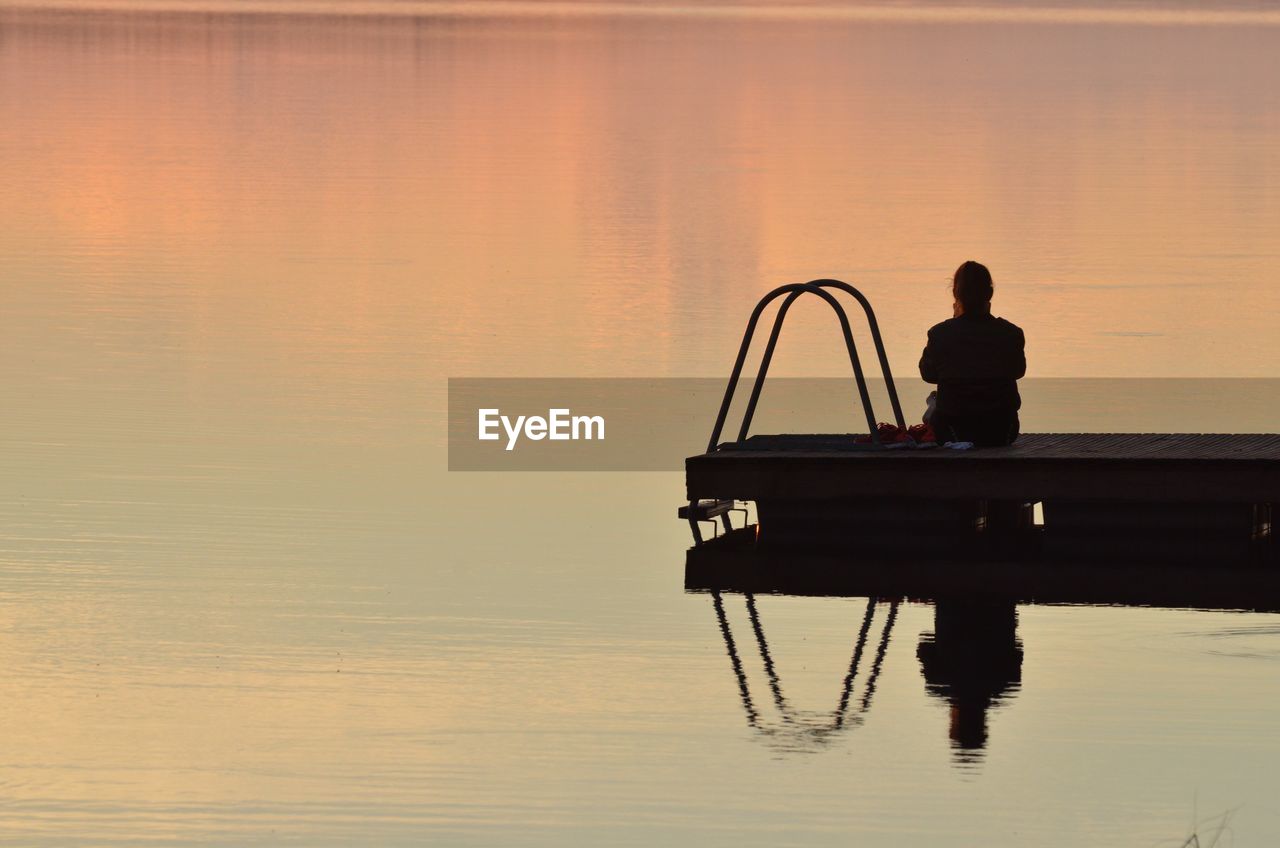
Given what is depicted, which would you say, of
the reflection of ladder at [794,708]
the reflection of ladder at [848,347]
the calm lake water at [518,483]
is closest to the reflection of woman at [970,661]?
the calm lake water at [518,483]

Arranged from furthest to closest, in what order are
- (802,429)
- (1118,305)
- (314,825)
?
1. (1118,305)
2. (802,429)
3. (314,825)

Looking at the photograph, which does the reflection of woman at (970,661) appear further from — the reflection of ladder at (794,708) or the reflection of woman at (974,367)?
the reflection of woman at (974,367)

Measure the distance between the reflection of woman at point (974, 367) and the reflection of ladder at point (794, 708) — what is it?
2.18m

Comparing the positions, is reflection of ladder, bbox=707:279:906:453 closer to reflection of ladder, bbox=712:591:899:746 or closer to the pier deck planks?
the pier deck planks

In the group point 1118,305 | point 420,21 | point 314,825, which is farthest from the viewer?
point 420,21

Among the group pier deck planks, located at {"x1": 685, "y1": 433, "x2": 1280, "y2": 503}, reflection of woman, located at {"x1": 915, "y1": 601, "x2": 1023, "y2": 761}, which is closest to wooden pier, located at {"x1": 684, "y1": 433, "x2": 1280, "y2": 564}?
pier deck planks, located at {"x1": 685, "y1": 433, "x2": 1280, "y2": 503}

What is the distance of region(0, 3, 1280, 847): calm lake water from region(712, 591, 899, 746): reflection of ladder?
0.03 meters

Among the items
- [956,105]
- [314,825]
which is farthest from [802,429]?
[956,105]

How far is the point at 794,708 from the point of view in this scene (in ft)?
35.0

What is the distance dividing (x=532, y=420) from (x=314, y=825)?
8634 millimetres

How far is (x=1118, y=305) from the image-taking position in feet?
78.6

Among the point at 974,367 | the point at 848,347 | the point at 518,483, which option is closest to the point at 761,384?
the point at 848,347

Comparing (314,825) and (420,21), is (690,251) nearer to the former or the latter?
(314,825)

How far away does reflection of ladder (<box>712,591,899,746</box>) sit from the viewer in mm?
10328
